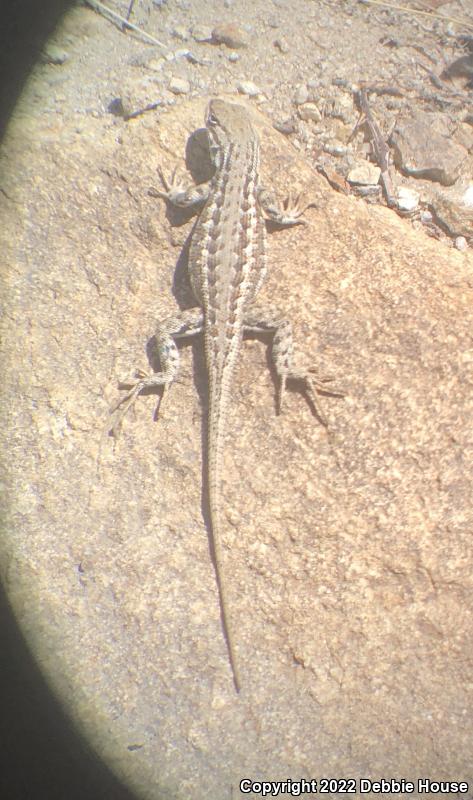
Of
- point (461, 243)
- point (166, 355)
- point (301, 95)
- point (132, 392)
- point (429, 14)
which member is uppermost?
point (429, 14)

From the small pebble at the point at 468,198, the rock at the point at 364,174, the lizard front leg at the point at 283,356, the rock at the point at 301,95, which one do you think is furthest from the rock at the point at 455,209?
the lizard front leg at the point at 283,356

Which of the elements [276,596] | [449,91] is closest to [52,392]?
[276,596]

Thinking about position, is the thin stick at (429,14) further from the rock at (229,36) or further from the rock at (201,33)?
the rock at (201,33)

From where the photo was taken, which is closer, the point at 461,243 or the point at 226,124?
the point at 226,124

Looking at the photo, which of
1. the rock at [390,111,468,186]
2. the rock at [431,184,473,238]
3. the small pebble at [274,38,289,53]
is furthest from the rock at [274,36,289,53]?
the rock at [431,184,473,238]

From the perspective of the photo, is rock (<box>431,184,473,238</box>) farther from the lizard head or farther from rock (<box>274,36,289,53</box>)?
rock (<box>274,36,289,53</box>)

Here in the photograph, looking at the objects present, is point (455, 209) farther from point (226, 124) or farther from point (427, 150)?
point (226, 124)

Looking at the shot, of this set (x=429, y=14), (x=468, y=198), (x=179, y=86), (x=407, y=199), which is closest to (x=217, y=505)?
(x=407, y=199)
